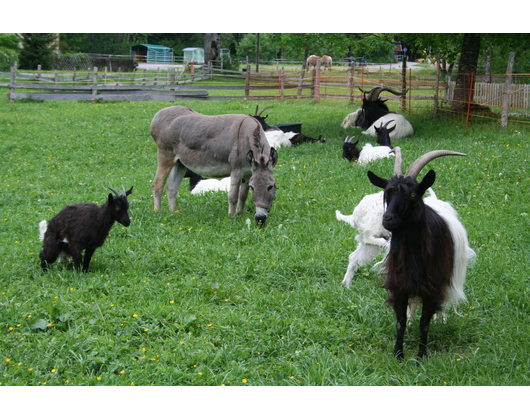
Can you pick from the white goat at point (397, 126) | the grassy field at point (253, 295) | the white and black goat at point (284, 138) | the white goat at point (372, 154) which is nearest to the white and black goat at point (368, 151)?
the white goat at point (372, 154)

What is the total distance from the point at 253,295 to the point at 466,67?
12940mm

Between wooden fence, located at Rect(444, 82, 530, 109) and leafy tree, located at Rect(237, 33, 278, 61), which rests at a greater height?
leafy tree, located at Rect(237, 33, 278, 61)

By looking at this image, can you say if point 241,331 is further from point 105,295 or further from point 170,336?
point 105,295

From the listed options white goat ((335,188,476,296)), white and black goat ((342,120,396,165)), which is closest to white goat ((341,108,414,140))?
white and black goat ((342,120,396,165))

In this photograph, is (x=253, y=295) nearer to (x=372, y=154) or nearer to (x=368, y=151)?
(x=372, y=154)

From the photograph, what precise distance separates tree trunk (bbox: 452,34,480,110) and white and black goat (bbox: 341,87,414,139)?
6.27ft

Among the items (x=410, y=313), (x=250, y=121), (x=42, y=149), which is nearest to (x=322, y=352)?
(x=410, y=313)

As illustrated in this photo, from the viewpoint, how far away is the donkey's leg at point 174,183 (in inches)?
350

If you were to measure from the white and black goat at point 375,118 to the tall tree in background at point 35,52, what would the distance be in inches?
1399

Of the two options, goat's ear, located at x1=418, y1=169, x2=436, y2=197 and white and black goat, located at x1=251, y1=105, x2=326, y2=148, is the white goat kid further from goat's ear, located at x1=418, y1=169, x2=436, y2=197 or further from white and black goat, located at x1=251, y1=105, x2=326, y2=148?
white and black goat, located at x1=251, y1=105, x2=326, y2=148

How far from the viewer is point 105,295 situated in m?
5.54

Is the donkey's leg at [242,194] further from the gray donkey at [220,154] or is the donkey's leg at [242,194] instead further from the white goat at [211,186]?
the white goat at [211,186]

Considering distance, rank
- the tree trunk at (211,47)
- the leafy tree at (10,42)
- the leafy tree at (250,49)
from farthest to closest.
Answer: the leafy tree at (250,49) → the leafy tree at (10,42) → the tree trunk at (211,47)

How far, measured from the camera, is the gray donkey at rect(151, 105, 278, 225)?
7.93 m
